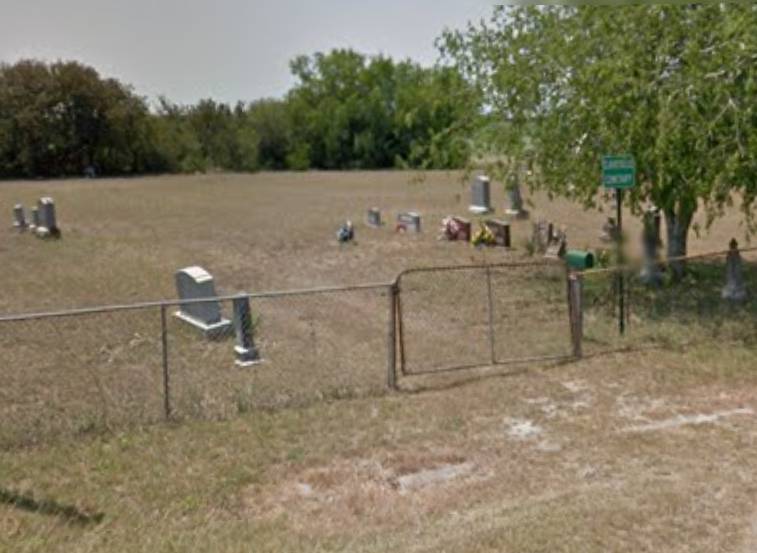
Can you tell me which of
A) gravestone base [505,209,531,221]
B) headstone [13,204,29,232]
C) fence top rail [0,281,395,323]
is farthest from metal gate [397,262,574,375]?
headstone [13,204,29,232]

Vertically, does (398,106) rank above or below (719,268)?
above

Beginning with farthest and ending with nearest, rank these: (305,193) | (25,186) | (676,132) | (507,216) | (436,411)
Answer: (25,186) < (305,193) < (507,216) < (676,132) < (436,411)

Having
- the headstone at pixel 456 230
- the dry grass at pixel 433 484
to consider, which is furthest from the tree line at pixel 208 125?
the dry grass at pixel 433 484

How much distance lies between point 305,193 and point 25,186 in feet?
57.6

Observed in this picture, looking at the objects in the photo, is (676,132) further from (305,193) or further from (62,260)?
(305,193)

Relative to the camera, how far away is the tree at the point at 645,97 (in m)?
8.58

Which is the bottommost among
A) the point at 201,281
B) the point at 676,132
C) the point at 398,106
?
the point at 201,281

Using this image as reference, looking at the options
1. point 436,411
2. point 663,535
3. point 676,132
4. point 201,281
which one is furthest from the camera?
point 201,281

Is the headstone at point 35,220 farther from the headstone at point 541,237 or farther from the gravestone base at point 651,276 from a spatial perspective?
the gravestone base at point 651,276

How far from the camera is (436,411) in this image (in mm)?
6668

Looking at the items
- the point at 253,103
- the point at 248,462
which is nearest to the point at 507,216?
the point at 248,462

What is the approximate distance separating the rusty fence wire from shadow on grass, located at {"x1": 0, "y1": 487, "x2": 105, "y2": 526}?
591 centimetres

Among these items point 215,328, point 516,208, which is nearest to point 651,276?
point 215,328

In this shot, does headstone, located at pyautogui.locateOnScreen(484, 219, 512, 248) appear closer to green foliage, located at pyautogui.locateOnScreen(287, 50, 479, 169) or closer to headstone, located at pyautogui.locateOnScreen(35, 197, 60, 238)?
headstone, located at pyautogui.locateOnScreen(35, 197, 60, 238)
